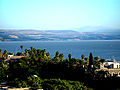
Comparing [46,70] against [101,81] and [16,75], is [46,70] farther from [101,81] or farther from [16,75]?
[101,81]

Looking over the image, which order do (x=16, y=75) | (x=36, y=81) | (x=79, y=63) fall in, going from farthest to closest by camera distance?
(x=79, y=63) → (x=16, y=75) → (x=36, y=81)

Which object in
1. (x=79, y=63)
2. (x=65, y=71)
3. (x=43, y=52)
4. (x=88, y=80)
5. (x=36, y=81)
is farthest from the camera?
(x=43, y=52)

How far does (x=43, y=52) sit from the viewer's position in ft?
220

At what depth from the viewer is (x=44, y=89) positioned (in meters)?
29.0

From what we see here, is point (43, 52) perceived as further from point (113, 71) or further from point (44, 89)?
point (44, 89)

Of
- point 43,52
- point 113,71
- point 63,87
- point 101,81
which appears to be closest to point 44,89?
point 63,87

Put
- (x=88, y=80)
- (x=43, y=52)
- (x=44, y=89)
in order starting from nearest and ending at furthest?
(x=44, y=89)
(x=88, y=80)
(x=43, y=52)

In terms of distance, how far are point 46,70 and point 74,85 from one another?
17.4 metres

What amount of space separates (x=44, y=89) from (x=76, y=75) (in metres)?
14.7

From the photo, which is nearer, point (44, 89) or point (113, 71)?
point (44, 89)

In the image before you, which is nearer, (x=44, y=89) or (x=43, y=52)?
(x=44, y=89)

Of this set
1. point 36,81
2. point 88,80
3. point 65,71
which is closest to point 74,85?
point 36,81

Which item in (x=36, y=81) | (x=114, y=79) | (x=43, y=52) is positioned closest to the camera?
(x=36, y=81)

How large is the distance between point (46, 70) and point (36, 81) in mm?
16961
